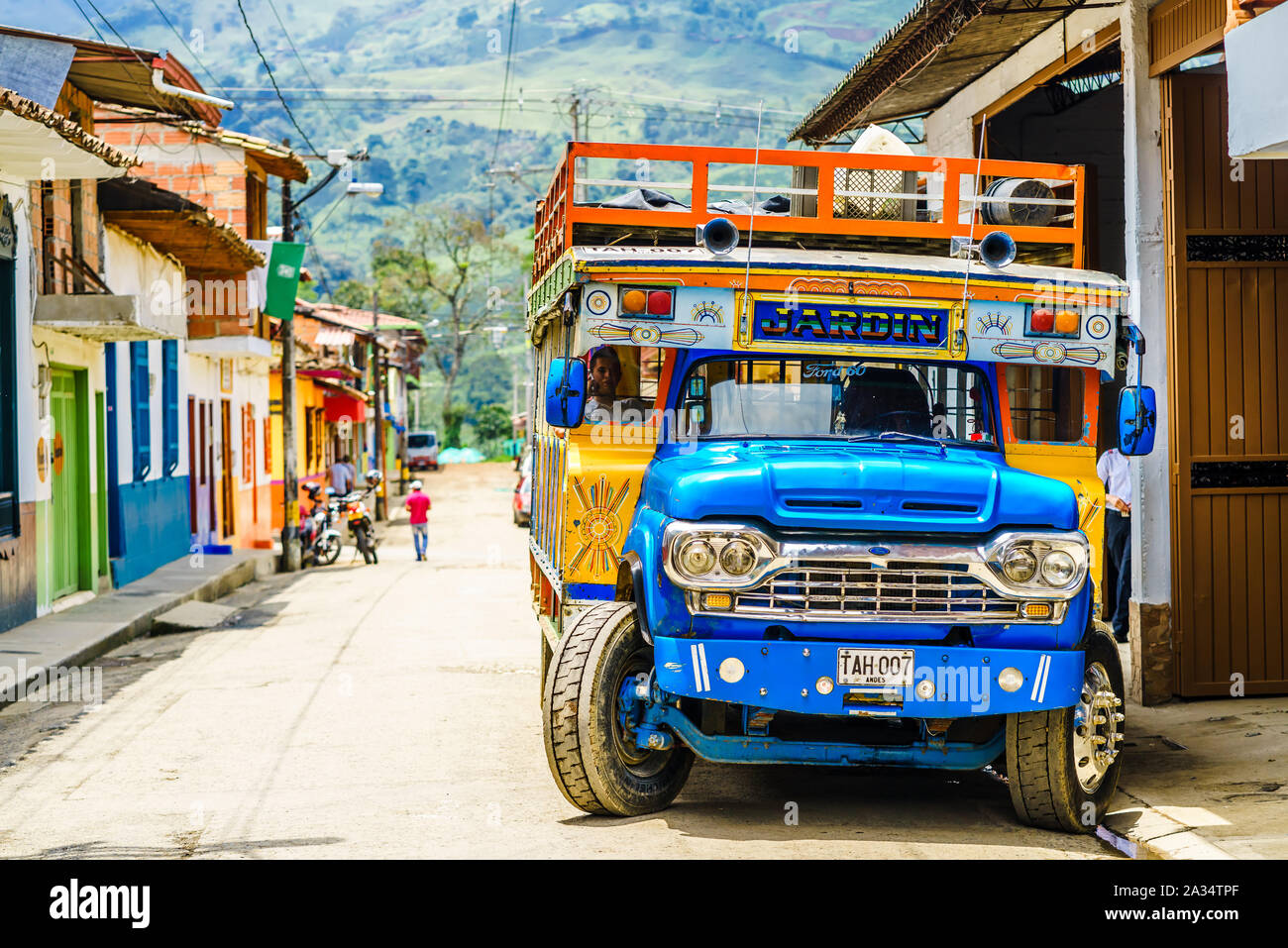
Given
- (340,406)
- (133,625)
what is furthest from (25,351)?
(340,406)

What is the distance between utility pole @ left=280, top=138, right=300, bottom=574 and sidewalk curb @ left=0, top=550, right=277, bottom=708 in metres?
1.14

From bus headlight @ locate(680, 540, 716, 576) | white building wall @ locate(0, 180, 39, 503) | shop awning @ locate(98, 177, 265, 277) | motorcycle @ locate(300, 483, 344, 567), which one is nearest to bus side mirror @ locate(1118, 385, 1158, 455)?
bus headlight @ locate(680, 540, 716, 576)

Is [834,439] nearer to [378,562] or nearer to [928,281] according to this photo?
[928,281]

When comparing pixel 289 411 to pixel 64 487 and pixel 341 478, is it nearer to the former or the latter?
pixel 64 487

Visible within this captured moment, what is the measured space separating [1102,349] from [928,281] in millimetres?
1003

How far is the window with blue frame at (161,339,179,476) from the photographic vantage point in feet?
76.6

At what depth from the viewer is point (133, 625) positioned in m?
15.9

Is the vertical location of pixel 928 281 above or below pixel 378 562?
above

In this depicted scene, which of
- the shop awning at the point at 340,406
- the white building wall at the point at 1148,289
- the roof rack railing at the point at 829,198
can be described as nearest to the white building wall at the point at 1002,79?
the white building wall at the point at 1148,289

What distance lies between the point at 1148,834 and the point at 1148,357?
420 cm

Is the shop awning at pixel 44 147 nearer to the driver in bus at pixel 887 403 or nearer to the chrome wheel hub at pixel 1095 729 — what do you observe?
the driver in bus at pixel 887 403

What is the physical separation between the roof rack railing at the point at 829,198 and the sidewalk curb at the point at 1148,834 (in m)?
3.10

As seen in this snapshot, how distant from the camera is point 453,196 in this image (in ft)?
652
